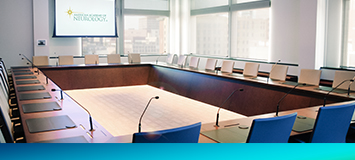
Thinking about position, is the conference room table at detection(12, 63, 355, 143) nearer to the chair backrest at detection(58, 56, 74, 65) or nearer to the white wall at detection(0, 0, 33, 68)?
the chair backrest at detection(58, 56, 74, 65)

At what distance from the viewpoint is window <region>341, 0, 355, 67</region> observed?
7227mm

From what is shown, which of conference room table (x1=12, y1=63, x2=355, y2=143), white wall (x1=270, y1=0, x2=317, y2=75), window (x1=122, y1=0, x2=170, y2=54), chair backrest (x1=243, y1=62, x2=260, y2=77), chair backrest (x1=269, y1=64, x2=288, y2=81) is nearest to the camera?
conference room table (x1=12, y1=63, x2=355, y2=143)

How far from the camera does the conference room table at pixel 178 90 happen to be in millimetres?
2969

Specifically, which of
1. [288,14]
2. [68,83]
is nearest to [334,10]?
[288,14]

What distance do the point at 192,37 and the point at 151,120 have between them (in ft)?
25.1

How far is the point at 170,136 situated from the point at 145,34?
36.7ft

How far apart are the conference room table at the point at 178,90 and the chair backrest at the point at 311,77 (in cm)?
55

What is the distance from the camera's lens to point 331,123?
2615mm

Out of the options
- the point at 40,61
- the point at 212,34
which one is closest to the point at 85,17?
the point at 40,61

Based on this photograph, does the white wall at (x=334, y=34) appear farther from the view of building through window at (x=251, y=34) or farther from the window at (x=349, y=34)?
the view of building through window at (x=251, y=34)

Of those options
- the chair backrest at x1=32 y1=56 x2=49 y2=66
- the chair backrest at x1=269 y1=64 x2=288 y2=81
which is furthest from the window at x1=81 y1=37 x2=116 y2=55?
the chair backrest at x1=269 y1=64 x2=288 y2=81

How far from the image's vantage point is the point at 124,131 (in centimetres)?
492

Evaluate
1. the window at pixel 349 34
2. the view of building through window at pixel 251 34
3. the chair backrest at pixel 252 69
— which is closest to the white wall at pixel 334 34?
the window at pixel 349 34

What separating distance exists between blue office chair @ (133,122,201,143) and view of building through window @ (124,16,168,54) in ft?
34.5
